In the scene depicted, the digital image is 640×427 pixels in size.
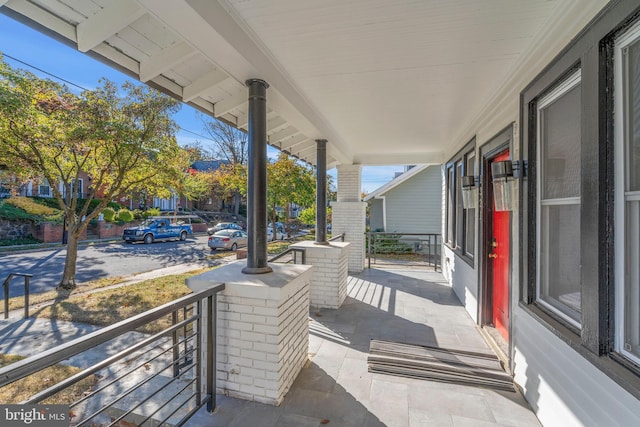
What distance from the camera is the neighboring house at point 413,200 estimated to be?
11.0 metres

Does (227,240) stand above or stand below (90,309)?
above

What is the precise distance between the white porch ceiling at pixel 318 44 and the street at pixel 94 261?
6578 mm

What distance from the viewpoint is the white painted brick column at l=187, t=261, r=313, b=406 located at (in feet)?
6.79

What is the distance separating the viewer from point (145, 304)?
506 centimetres

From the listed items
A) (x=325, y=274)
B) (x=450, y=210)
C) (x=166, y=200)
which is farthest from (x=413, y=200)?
(x=166, y=200)

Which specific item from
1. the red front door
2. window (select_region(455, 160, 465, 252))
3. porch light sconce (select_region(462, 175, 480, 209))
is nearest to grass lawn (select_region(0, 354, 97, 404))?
the red front door

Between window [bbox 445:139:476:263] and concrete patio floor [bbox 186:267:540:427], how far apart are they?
1164 millimetres

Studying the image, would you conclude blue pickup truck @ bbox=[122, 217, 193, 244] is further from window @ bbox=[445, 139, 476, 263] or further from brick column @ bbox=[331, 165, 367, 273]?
window @ bbox=[445, 139, 476, 263]

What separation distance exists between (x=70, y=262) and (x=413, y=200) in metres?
10.3

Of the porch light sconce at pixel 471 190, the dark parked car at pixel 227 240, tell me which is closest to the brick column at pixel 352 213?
the porch light sconce at pixel 471 190

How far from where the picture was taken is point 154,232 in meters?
14.5

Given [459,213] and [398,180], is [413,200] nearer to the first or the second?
[398,180]

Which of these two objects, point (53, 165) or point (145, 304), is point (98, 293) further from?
point (53, 165)

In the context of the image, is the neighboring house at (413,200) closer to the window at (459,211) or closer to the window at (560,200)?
the window at (459,211)
